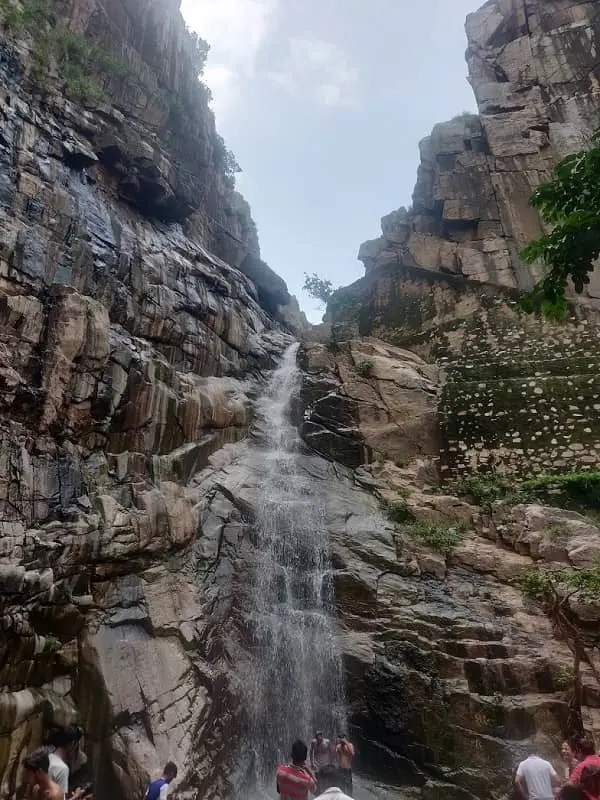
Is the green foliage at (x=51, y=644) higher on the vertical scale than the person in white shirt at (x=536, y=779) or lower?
higher

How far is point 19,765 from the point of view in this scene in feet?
22.9

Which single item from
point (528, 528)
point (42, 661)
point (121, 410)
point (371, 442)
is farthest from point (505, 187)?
point (42, 661)

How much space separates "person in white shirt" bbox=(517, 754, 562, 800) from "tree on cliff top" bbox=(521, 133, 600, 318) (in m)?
5.09

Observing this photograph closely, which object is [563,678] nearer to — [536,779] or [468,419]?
[536,779]

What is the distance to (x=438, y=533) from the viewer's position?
37.6ft

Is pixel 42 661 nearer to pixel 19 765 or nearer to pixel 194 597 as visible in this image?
pixel 19 765

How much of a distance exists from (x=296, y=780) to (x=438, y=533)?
7.01 m

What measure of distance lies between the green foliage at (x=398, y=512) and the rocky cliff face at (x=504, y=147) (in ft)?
33.3

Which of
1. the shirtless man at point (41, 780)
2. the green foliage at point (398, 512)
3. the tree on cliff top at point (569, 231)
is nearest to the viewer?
the shirtless man at point (41, 780)

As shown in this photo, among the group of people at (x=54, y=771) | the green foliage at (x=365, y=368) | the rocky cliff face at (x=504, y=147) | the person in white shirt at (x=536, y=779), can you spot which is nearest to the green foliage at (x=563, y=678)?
the person in white shirt at (x=536, y=779)

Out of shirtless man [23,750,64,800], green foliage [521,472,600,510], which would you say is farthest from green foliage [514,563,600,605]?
shirtless man [23,750,64,800]

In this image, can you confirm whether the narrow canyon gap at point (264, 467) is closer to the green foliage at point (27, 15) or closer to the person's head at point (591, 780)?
the green foliage at point (27, 15)

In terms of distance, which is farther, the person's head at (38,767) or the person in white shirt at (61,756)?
the person in white shirt at (61,756)

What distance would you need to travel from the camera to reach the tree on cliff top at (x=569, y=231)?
537 cm
